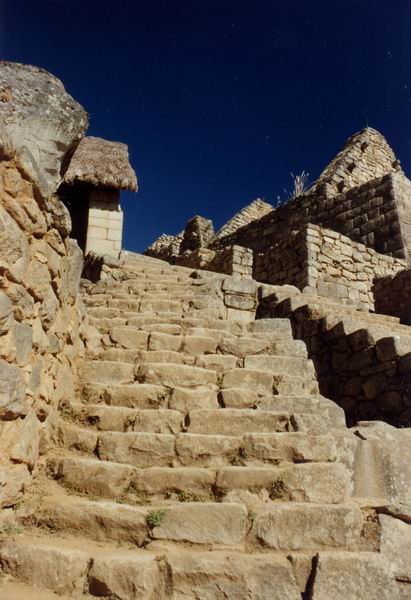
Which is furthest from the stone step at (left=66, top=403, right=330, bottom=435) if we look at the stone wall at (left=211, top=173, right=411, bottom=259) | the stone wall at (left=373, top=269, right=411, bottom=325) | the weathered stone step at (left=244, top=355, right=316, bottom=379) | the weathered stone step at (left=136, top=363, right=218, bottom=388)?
the stone wall at (left=211, top=173, right=411, bottom=259)

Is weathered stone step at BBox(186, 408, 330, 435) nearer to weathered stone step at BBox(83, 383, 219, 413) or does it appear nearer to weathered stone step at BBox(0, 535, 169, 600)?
weathered stone step at BBox(83, 383, 219, 413)

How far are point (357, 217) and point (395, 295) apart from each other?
4.10 metres

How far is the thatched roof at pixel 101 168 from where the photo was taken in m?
9.82

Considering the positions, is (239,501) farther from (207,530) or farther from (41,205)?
(41,205)

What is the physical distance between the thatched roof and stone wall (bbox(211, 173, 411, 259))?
3.79m

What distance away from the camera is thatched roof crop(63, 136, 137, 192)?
982 centimetres

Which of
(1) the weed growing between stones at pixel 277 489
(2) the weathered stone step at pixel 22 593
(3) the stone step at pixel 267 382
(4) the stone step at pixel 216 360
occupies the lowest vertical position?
(2) the weathered stone step at pixel 22 593

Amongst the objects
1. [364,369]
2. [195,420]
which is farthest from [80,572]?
[364,369]

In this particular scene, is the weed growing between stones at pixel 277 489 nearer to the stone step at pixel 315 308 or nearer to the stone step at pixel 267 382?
the stone step at pixel 267 382

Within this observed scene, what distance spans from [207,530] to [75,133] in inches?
97.3

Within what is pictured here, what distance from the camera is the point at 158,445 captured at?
2.89 m

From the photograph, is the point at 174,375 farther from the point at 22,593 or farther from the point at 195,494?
the point at 22,593

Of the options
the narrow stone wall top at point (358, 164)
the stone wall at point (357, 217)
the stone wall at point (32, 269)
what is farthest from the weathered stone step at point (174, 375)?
the narrow stone wall top at point (358, 164)

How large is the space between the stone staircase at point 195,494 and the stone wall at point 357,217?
802cm
